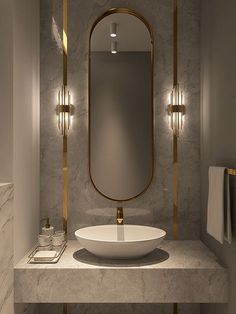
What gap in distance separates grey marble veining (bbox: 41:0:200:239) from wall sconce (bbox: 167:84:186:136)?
46mm

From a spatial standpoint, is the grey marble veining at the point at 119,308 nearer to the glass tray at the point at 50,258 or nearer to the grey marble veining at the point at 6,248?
the glass tray at the point at 50,258

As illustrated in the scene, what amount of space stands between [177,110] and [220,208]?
2.70 feet

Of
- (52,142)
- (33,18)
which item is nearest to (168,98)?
(52,142)

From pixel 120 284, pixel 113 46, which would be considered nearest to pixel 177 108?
pixel 113 46

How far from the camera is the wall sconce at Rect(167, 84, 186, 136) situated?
7.45 ft

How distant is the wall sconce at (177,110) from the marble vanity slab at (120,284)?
0.92 meters

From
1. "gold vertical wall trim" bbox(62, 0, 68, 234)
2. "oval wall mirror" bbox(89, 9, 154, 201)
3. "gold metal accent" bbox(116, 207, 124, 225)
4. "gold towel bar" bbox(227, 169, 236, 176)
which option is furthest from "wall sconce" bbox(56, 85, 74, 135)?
"gold towel bar" bbox(227, 169, 236, 176)

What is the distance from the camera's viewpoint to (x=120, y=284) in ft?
Result: 5.72

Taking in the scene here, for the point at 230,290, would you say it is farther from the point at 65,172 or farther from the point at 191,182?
the point at 65,172

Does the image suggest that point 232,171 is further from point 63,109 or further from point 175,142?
point 63,109

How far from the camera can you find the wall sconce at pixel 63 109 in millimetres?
2279

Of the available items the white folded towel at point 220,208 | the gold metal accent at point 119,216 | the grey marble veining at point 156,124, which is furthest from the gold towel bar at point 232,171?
the gold metal accent at point 119,216

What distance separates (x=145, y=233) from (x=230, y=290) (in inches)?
23.8

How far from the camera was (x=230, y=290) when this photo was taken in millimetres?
1697
